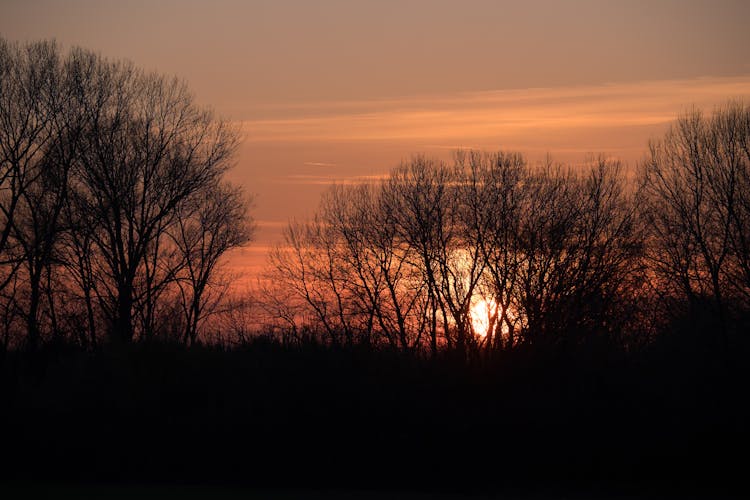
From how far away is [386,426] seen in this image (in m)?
23.0

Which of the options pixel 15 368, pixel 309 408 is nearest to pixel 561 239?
pixel 309 408

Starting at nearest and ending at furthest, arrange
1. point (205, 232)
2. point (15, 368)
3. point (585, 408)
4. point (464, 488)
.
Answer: point (464, 488)
point (585, 408)
point (15, 368)
point (205, 232)

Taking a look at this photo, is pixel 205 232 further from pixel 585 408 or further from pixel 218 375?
pixel 585 408

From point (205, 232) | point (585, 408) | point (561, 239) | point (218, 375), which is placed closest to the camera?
point (585, 408)

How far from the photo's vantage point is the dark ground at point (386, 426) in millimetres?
21906

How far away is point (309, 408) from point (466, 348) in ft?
16.9

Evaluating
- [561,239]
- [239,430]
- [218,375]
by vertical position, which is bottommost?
[239,430]

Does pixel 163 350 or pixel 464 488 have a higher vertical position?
pixel 163 350

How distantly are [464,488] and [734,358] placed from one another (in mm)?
8366

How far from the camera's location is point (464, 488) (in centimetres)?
2173

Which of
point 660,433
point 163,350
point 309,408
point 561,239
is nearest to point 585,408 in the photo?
point 660,433

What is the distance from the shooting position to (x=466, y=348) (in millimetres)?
25797

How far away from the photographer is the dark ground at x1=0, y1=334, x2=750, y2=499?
2191cm

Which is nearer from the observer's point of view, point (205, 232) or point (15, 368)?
point (15, 368)
